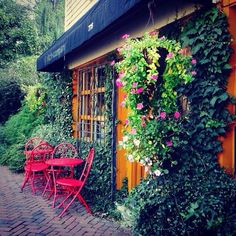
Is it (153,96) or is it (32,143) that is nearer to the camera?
(153,96)

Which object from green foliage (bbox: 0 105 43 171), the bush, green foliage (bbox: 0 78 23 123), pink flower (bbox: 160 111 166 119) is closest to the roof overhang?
pink flower (bbox: 160 111 166 119)

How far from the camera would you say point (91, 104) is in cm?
676

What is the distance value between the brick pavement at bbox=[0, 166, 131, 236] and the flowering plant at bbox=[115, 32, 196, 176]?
1.41 metres

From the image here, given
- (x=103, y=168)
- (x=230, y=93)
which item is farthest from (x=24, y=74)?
(x=230, y=93)

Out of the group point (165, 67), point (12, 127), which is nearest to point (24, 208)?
point (165, 67)

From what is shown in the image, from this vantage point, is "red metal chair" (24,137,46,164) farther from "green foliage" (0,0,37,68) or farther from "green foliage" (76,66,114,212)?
"green foliage" (0,0,37,68)

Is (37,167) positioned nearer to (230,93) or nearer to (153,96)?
(153,96)

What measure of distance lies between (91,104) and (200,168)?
383cm

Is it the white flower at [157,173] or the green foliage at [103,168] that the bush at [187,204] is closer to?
the white flower at [157,173]

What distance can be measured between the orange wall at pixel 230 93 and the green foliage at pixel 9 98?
11.3 m

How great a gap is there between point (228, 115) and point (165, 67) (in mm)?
1006

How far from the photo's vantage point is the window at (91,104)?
6297 millimetres

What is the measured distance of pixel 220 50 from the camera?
321 cm

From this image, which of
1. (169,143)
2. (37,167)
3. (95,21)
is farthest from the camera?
(37,167)
